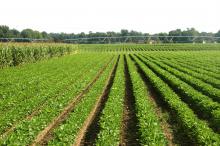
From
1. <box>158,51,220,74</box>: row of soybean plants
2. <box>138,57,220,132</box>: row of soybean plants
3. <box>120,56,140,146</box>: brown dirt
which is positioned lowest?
<box>158,51,220,74</box>: row of soybean plants

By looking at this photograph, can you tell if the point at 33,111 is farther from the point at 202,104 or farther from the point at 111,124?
the point at 202,104

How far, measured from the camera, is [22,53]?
135ft

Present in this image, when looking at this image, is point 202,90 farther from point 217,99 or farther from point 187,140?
point 187,140

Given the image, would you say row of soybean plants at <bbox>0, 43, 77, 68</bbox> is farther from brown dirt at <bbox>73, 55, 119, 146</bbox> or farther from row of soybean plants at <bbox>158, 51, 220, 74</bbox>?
brown dirt at <bbox>73, 55, 119, 146</bbox>

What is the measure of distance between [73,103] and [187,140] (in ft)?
24.5

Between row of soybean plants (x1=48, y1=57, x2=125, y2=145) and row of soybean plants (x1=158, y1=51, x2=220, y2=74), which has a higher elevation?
row of soybean plants (x1=48, y1=57, x2=125, y2=145)

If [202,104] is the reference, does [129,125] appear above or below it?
below

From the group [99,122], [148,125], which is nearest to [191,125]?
[148,125]

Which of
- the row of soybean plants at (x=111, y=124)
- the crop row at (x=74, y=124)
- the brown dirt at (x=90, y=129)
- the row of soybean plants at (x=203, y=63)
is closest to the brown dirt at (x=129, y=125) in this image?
the row of soybean plants at (x=111, y=124)

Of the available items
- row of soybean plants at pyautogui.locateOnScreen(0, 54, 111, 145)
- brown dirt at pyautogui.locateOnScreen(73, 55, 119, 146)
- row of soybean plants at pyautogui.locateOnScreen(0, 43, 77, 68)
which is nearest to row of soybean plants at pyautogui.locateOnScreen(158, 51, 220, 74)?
row of soybean plants at pyautogui.locateOnScreen(0, 54, 111, 145)

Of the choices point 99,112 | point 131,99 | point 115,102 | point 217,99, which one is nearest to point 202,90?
point 217,99

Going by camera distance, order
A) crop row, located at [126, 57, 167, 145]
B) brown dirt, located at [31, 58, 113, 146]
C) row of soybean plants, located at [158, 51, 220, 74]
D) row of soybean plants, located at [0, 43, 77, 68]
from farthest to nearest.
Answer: row of soybean plants, located at [0, 43, 77, 68], row of soybean plants, located at [158, 51, 220, 74], brown dirt, located at [31, 58, 113, 146], crop row, located at [126, 57, 167, 145]

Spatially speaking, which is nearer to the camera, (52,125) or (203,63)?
(52,125)

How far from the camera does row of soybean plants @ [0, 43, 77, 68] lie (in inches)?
1448
